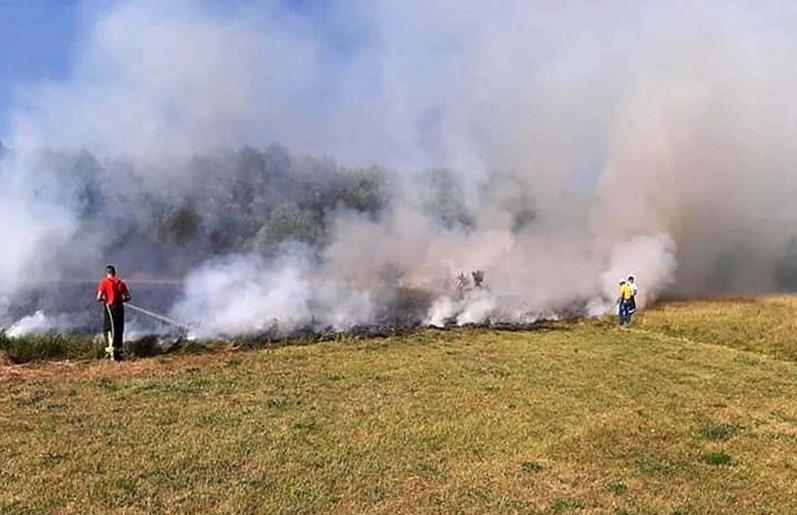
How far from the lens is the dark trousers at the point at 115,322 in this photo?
19.2 meters

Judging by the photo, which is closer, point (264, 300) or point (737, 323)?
point (264, 300)

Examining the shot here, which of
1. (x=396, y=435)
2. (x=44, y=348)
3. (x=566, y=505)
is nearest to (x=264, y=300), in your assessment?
(x=44, y=348)

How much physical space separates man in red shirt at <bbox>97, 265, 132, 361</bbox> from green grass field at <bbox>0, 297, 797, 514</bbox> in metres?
1.02

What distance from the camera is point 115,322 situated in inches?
758

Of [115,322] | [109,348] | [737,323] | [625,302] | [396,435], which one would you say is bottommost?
[396,435]

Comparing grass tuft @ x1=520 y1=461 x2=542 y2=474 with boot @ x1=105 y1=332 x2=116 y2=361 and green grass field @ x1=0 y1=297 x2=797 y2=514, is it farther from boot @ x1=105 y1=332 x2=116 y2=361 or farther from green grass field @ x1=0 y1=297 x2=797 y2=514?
boot @ x1=105 y1=332 x2=116 y2=361

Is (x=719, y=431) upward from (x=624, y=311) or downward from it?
downward

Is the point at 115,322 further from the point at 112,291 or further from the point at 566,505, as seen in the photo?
the point at 566,505

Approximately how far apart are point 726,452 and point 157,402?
886 cm

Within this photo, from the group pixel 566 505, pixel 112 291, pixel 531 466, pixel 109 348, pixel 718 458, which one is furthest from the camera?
pixel 112 291

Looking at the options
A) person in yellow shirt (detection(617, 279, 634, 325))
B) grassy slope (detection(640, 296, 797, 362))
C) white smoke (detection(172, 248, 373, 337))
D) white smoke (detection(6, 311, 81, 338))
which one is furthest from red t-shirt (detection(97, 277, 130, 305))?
person in yellow shirt (detection(617, 279, 634, 325))

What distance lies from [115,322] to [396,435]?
10271mm

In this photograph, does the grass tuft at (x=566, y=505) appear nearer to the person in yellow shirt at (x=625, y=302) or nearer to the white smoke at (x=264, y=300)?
the white smoke at (x=264, y=300)

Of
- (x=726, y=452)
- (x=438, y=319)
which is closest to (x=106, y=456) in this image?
(x=726, y=452)
